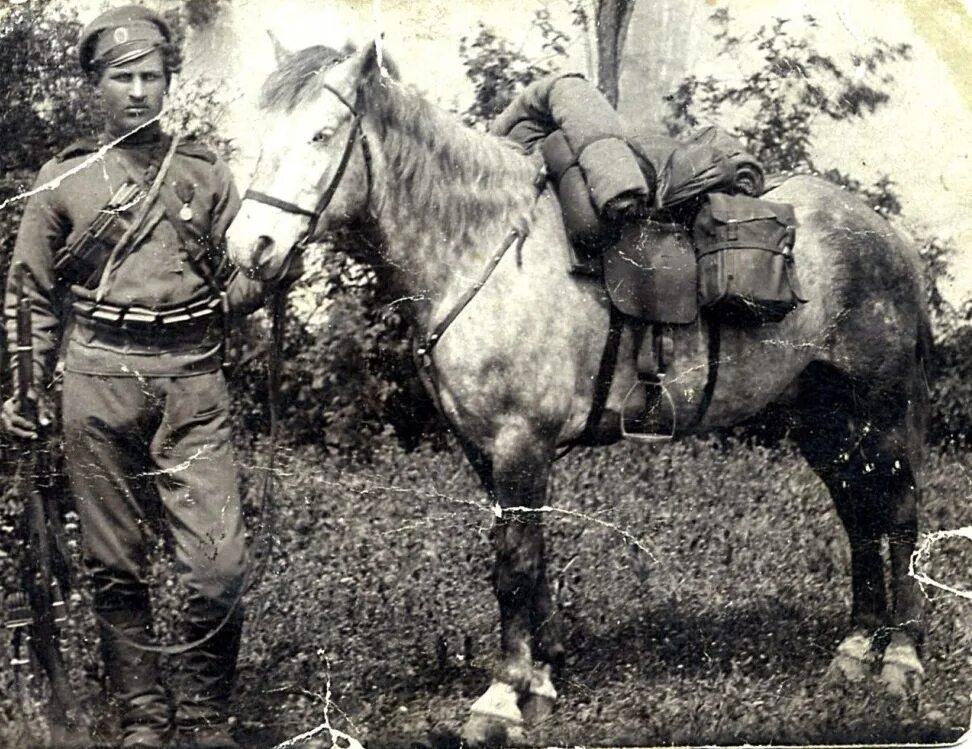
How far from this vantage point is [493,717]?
3.66 m

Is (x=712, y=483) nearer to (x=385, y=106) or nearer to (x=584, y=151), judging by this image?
(x=584, y=151)

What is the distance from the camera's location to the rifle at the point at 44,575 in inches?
141

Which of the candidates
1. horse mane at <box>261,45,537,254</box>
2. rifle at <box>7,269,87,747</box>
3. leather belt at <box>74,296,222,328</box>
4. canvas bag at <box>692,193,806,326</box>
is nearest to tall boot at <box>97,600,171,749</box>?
rifle at <box>7,269,87,747</box>

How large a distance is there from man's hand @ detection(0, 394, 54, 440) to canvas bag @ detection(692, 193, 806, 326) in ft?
5.47

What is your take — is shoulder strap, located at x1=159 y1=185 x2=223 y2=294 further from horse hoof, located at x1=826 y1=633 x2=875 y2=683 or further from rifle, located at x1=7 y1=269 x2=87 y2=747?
horse hoof, located at x1=826 y1=633 x2=875 y2=683

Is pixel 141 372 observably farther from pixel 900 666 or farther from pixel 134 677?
pixel 900 666

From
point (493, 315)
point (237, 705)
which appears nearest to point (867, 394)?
point (493, 315)

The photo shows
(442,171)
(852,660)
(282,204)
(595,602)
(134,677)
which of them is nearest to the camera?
(282,204)

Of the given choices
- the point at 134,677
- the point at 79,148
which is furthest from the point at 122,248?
the point at 134,677

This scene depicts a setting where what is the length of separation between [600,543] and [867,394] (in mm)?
808

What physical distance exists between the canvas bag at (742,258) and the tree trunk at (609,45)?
0.40 m

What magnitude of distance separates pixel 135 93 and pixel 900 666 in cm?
250

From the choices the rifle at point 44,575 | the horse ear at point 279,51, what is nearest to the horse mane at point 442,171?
the horse ear at point 279,51

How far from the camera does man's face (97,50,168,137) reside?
352 cm
